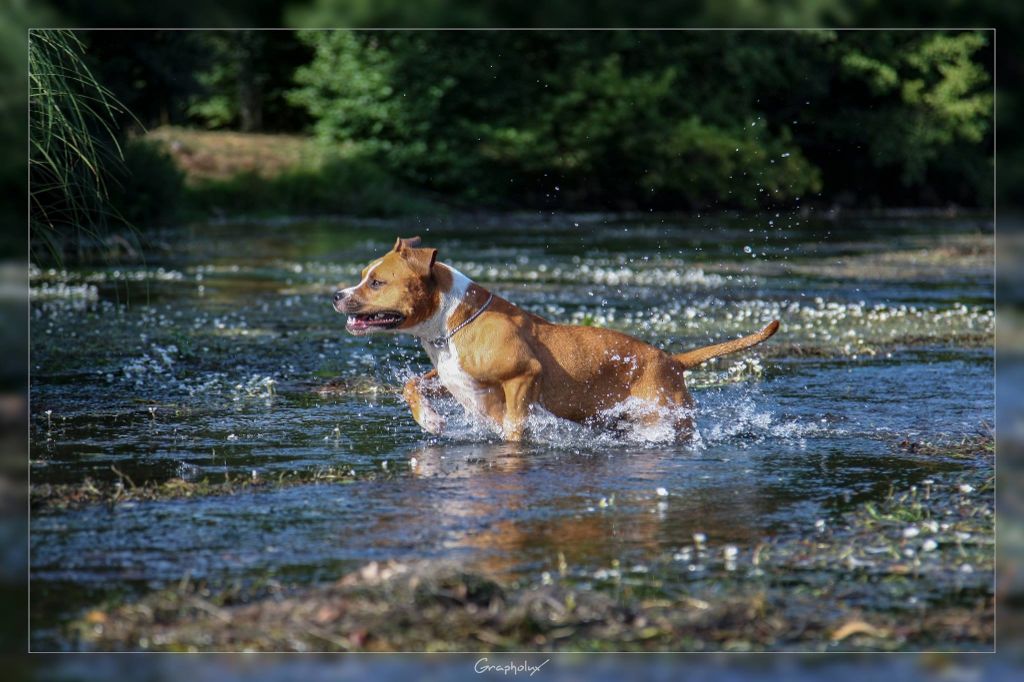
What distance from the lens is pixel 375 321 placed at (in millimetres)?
8438

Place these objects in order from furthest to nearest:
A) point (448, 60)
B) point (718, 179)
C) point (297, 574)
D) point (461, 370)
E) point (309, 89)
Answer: point (718, 179) < point (309, 89) < point (448, 60) < point (461, 370) < point (297, 574)

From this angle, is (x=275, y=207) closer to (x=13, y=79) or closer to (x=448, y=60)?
(x=448, y=60)

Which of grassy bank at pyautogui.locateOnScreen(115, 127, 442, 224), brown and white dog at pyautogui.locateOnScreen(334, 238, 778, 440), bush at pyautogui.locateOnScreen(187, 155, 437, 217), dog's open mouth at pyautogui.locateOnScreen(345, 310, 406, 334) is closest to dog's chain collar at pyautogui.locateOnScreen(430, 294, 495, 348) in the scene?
brown and white dog at pyautogui.locateOnScreen(334, 238, 778, 440)

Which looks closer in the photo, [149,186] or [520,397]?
[520,397]

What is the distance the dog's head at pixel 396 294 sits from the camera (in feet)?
27.4

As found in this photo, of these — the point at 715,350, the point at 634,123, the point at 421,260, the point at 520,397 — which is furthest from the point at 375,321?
the point at 634,123

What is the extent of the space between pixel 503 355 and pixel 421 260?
76 centimetres

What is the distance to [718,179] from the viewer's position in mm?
32875

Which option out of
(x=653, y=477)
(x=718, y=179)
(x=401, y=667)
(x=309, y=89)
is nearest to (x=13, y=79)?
(x=401, y=667)

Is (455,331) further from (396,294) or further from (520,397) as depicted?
(520,397)

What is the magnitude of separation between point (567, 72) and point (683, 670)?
68.4 feet

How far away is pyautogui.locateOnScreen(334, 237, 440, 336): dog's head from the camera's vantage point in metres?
8.36

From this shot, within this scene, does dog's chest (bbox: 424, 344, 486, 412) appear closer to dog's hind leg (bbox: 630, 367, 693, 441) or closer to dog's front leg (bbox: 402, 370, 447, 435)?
dog's front leg (bbox: 402, 370, 447, 435)

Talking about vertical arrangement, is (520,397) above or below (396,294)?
below
